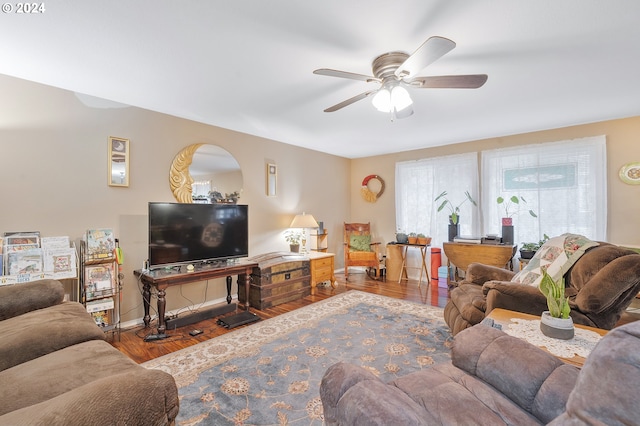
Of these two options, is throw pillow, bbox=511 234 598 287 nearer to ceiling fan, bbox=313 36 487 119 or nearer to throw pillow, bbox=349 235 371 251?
ceiling fan, bbox=313 36 487 119

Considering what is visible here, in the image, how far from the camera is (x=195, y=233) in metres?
3.12

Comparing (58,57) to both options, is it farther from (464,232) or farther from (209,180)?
(464,232)

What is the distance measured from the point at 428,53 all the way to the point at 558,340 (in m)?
1.66

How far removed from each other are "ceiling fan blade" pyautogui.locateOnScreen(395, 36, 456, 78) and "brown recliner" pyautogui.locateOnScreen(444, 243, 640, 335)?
5.36 ft

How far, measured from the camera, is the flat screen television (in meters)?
2.83

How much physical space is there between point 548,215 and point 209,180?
4.62 metres

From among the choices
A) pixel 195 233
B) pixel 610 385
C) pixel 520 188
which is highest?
pixel 520 188

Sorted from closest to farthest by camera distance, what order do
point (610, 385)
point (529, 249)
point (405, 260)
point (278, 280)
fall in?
1. point (610, 385)
2. point (278, 280)
3. point (529, 249)
4. point (405, 260)

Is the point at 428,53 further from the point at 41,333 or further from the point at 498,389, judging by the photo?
the point at 41,333

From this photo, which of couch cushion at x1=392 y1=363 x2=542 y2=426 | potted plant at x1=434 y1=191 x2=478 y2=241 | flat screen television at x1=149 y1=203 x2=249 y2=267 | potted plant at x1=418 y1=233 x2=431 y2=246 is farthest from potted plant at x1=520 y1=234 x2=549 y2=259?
flat screen television at x1=149 y1=203 x2=249 y2=267

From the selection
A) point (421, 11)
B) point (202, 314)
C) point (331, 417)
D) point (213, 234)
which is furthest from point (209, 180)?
point (331, 417)

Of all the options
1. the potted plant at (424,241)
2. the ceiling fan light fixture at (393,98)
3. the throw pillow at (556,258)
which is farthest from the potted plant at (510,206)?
the ceiling fan light fixture at (393,98)

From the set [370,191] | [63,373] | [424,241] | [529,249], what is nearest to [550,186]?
[529,249]

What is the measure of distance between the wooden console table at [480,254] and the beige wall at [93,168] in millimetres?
2839
